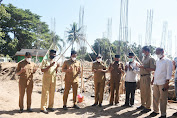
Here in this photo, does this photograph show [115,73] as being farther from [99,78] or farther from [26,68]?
[26,68]

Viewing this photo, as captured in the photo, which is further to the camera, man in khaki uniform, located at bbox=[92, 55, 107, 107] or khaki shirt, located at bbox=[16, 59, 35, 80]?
man in khaki uniform, located at bbox=[92, 55, 107, 107]

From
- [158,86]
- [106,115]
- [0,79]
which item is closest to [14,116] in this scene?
[106,115]

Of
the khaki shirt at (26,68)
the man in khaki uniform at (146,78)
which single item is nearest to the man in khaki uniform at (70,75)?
the khaki shirt at (26,68)

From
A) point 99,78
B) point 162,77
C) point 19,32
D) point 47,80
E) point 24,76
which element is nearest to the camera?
point 162,77

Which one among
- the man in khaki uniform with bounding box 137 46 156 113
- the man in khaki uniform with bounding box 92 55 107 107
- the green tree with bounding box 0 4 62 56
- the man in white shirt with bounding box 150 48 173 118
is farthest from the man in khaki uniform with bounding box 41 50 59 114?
the green tree with bounding box 0 4 62 56

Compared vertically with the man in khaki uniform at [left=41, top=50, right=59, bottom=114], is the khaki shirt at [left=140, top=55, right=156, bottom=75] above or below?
above

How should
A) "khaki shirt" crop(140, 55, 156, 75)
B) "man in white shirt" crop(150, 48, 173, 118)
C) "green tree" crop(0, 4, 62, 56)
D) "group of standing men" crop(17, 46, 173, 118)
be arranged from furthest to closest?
1. "green tree" crop(0, 4, 62, 56)
2. "khaki shirt" crop(140, 55, 156, 75)
3. "group of standing men" crop(17, 46, 173, 118)
4. "man in white shirt" crop(150, 48, 173, 118)

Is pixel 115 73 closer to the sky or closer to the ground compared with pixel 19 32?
closer to the ground

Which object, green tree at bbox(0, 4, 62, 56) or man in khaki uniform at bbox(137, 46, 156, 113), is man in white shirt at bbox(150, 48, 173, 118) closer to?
man in khaki uniform at bbox(137, 46, 156, 113)

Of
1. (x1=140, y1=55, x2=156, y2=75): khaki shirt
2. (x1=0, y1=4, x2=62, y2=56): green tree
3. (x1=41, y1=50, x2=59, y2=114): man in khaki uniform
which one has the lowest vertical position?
(x1=41, y1=50, x2=59, y2=114): man in khaki uniform

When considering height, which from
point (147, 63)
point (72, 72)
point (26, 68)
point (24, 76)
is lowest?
point (24, 76)

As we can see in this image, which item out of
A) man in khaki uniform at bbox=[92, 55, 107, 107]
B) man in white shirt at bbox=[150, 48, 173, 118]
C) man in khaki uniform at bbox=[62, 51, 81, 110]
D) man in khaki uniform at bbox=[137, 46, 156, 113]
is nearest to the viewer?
man in white shirt at bbox=[150, 48, 173, 118]

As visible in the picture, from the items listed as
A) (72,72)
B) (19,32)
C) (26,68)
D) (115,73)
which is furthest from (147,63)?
(19,32)

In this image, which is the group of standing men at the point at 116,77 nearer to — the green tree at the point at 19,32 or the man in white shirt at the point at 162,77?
the man in white shirt at the point at 162,77
